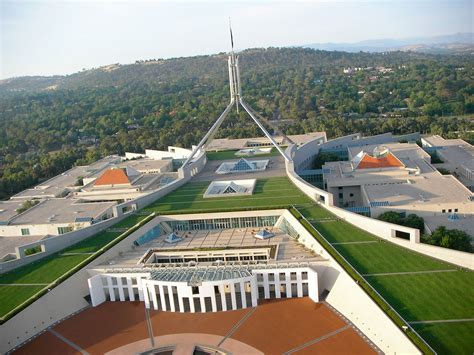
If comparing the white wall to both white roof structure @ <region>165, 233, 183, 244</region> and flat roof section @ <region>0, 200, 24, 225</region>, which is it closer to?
white roof structure @ <region>165, 233, 183, 244</region>

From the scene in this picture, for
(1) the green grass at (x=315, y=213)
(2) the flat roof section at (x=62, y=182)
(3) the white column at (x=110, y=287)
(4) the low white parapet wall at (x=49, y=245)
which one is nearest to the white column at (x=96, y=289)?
(3) the white column at (x=110, y=287)

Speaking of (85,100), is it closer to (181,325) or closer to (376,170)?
(376,170)

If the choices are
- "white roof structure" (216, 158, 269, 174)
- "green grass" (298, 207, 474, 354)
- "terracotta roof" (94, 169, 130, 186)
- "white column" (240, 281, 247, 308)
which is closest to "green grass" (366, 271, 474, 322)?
"green grass" (298, 207, 474, 354)

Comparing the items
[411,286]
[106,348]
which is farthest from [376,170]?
[106,348]

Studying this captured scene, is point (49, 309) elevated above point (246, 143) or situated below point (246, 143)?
below

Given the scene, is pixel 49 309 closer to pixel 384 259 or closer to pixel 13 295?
pixel 13 295

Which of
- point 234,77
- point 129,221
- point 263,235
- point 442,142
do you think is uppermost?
point 234,77

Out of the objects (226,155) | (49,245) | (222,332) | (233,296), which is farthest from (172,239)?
(226,155)
